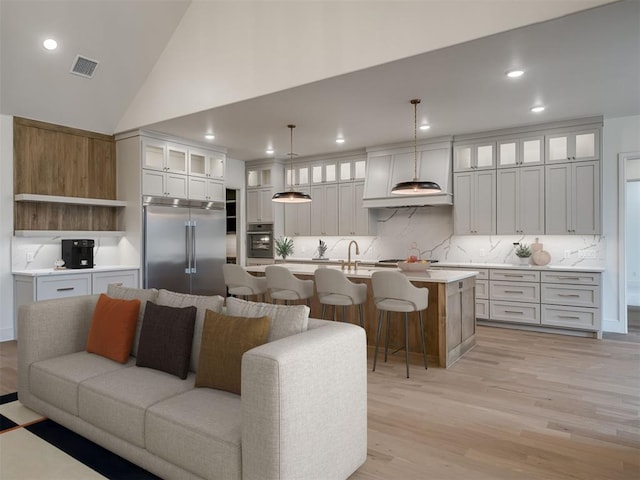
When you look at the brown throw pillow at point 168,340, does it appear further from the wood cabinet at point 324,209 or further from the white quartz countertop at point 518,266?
the wood cabinet at point 324,209

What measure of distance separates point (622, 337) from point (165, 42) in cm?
684

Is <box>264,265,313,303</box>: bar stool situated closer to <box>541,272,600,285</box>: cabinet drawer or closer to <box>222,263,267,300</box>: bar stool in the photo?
<box>222,263,267,300</box>: bar stool

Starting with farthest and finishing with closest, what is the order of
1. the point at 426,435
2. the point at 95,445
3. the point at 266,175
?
the point at 266,175 → the point at 426,435 → the point at 95,445

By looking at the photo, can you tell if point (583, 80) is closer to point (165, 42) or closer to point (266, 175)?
point (165, 42)

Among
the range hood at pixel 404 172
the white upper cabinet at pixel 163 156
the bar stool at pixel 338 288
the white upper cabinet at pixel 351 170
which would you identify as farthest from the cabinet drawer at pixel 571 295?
the white upper cabinet at pixel 163 156

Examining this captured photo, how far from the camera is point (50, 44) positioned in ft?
15.0

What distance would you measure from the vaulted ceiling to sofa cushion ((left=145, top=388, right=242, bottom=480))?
296cm

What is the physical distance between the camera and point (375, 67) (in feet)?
11.8

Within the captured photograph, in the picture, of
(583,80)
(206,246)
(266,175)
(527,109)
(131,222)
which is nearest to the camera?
(583,80)

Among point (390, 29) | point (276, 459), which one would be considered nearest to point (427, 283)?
point (390, 29)

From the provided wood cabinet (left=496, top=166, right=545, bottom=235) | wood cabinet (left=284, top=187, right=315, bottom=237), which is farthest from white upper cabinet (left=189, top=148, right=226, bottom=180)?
wood cabinet (left=496, top=166, right=545, bottom=235)

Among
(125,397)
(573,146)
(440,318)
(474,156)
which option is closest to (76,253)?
(125,397)

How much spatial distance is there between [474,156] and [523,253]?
1.57 m

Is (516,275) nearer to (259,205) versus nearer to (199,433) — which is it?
(259,205)
